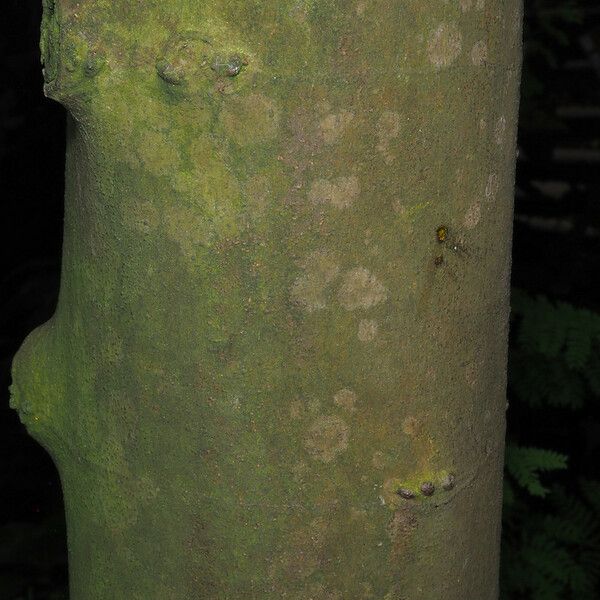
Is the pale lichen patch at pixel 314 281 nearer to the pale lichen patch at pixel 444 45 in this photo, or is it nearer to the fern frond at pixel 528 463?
the pale lichen patch at pixel 444 45

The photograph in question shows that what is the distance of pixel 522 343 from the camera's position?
7.82ft

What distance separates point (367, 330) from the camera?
2.59 ft

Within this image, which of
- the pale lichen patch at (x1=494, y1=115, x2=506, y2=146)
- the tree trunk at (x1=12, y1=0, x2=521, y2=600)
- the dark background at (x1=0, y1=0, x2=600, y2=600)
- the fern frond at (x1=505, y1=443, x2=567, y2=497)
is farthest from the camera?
the dark background at (x1=0, y1=0, x2=600, y2=600)

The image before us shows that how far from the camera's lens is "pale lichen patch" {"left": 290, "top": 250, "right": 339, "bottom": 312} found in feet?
2.52

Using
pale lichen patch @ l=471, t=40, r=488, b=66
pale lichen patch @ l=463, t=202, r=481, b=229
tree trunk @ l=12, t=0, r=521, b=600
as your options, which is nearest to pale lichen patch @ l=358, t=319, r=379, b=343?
tree trunk @ l=12, t=0, r=521, b=600

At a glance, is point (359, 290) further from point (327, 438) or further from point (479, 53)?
point (479, 53)

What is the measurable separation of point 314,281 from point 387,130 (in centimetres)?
14

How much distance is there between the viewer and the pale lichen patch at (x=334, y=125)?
29.3 inches

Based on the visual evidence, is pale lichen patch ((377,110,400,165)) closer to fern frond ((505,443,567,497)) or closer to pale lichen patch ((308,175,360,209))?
pale lichen patch ((308,175,360,209))

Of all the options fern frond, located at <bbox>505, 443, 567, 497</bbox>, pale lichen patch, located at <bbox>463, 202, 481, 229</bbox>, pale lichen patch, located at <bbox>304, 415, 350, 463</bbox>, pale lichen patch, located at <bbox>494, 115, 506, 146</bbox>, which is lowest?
fern frond, located at <bbox>505, 443, 567, 497</bbox>

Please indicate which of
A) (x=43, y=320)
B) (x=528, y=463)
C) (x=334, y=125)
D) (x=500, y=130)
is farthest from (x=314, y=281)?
(x=43, y=320)

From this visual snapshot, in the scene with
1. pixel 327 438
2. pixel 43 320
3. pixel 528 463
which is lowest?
pixel 528 463

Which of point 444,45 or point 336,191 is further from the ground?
point 444,45

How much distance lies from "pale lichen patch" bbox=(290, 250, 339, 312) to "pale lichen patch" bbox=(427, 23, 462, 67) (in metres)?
0.18
